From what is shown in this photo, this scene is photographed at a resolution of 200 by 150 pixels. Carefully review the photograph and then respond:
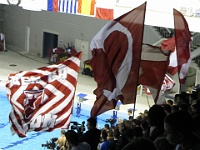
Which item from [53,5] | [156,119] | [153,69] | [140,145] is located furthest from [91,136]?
[53,5]

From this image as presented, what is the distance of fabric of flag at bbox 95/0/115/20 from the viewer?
16.0 m

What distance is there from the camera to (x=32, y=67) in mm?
20547

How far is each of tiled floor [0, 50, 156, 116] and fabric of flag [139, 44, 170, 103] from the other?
721 cm

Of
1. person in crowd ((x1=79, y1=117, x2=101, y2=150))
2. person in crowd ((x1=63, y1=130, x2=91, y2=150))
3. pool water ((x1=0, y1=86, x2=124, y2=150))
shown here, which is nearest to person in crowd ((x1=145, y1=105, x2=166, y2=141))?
person in crowd ((x1=63, y1=130, x2=91, y2=150))

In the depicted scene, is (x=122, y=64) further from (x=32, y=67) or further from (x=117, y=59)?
(x=32, y=67)

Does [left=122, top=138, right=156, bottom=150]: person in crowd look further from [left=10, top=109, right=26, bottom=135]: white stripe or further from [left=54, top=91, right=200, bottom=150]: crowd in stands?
[left=10, top=109, right=26, bottom=135]: white stripe

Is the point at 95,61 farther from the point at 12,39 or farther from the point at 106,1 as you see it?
the point at 12,39

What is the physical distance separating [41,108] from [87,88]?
10.2 metres

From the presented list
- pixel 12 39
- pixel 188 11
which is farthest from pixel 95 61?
pixel 12 39

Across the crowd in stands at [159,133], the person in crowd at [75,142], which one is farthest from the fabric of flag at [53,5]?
the person in crowd at [75,142]

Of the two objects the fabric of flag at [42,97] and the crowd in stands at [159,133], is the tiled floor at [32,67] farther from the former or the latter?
the crowd in stands at [159,133]

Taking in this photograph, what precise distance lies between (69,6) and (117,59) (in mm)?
10232

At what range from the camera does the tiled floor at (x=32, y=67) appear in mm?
16328

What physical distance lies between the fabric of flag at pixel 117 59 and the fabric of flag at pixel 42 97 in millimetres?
750
